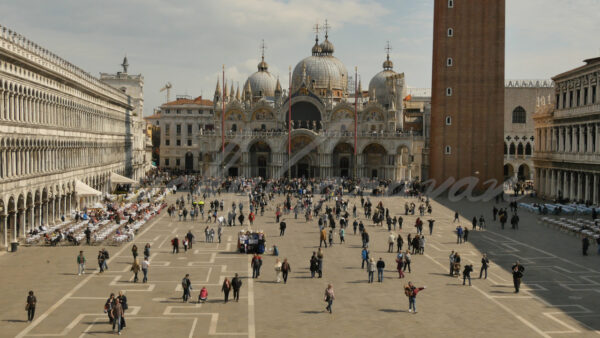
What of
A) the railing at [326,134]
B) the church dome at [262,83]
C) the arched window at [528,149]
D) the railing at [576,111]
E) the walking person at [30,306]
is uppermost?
the church dome at [262,83]

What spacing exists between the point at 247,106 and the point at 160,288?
81224mm

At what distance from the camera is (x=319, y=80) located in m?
115

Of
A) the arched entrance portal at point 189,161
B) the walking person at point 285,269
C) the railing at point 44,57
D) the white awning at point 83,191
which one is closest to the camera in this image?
the walking person at point 285,269

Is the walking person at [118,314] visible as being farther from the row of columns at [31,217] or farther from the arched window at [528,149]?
the arched window at [528,149]

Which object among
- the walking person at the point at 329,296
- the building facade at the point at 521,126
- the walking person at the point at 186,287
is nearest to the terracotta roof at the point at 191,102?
the building facade at the point at 521,126

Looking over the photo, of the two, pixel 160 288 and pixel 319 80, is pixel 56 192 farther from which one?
pixel 319 80

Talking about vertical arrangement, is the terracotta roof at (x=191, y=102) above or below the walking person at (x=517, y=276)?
above

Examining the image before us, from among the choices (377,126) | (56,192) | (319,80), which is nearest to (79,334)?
(56,192)

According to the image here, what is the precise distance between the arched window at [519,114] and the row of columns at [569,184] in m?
27.8

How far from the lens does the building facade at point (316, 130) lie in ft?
313

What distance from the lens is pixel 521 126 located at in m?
101

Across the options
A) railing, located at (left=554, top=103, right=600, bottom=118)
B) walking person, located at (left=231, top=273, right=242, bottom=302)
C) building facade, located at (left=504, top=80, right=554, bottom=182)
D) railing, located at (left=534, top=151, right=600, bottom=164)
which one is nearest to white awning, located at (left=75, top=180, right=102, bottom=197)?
walking person, located at (left=231, top=273, right=242, bottom=302)

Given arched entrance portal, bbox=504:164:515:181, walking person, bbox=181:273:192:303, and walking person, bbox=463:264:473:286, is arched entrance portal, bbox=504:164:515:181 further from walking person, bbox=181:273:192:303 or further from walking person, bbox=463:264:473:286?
walking person, bbox=181:273:192:303

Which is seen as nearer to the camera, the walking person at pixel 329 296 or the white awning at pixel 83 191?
the walking person at pixel 329 296
